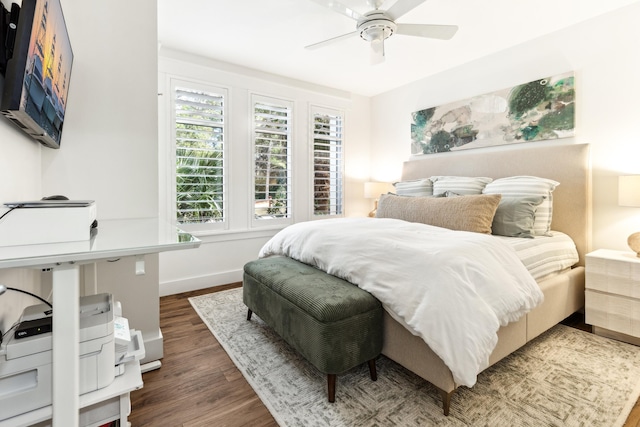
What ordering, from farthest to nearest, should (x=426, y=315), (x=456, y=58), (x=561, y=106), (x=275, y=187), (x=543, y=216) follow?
(x=275, y=187), (x=456, y=58), (x=561, y=106), (x=543, y=216), (x=426, y=315)

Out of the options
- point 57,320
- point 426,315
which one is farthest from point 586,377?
point 57,320

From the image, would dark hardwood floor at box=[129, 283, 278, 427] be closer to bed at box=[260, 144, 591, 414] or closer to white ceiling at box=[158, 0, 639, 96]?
bed at box=[260, 144, 591, 414]

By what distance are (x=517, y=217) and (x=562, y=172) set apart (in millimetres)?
734

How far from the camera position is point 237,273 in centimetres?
358

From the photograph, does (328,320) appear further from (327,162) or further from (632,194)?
(327,162)

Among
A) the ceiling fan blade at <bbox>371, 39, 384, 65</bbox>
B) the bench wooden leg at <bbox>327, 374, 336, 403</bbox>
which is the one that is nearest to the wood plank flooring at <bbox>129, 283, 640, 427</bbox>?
the bench wooden leg at <bbox>327, 374, 336, 403</bbox>

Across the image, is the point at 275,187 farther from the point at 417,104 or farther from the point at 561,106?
the point at 561,106

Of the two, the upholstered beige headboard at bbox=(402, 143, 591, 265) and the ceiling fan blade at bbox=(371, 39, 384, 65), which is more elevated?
the ceiling fan blade at bbox=(371, 39, 384, 65)

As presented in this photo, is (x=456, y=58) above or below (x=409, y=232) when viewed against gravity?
above

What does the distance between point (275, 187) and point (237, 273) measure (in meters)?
1.14

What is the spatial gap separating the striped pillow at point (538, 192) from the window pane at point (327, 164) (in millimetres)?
2240

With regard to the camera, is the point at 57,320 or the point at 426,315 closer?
the point at 57,320

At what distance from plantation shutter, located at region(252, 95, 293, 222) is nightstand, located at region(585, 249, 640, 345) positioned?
9.88ft

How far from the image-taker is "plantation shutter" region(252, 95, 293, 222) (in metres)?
3.64
